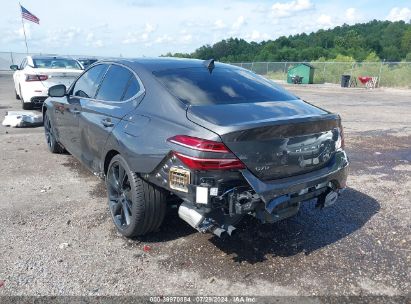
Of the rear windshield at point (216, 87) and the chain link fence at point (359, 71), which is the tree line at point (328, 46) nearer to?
the chain link fence at point (359, 71)

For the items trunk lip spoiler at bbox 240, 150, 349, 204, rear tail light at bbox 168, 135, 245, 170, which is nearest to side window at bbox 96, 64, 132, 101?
rear tail light at bbox 168, 135, 245, 170

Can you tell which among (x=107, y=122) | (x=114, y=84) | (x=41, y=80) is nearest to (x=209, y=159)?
(x=107, y=122)

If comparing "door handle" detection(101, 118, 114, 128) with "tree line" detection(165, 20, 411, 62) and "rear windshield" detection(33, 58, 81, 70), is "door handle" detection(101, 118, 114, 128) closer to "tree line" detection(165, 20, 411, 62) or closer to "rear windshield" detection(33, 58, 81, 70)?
"rear windshield" detection(33, 58, 81, 70)

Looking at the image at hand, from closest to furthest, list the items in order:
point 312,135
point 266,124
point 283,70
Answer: point 266,124 → point 312,135 → point 283,70

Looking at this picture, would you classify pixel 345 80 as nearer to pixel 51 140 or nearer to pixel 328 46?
pixel 51 140

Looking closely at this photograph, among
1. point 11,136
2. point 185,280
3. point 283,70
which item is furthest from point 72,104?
point 283,70

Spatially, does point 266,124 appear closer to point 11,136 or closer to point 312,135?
point 312,135

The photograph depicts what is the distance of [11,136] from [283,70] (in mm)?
32261

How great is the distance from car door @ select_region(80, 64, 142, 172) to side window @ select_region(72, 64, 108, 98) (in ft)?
0.44

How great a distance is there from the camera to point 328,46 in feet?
269

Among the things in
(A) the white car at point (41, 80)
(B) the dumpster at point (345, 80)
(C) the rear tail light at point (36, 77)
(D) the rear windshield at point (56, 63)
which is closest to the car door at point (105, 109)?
(A) the white car at point (41, 80)

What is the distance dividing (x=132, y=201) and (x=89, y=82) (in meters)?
2.07

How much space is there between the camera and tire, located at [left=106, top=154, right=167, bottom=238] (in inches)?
134

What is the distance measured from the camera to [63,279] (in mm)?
3094
